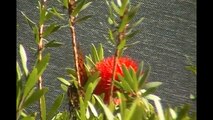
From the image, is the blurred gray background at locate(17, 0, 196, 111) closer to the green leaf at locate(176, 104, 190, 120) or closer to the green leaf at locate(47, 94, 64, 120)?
the green leaf at locate(47, 94, 64, 120)

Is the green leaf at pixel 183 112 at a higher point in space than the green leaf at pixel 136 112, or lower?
lower

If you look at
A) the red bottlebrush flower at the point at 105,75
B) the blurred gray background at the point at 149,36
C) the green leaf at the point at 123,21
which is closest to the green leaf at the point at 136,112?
the green leaf at the point at 123,21

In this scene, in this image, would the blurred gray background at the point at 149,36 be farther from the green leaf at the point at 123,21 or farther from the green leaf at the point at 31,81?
the green leaf at the point at 31,81

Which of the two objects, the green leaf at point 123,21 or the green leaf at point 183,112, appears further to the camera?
the green leaf at point 123,21

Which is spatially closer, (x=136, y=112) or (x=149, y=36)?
(x=136, y=112)

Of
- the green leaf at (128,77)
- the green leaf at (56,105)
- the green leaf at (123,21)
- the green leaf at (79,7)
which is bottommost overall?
the green leaf at (56,105)

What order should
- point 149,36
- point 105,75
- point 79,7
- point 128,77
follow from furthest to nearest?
point 149,36
point 105,75
point 79,7
point 128,77

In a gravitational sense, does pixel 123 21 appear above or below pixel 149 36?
above

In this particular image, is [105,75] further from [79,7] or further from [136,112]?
[136,112]

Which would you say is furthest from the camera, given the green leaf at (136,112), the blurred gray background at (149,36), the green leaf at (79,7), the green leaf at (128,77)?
the blurred gray background at (149,36)

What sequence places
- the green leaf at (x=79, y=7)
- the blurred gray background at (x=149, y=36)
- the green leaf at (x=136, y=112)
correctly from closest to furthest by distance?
the green leaf at (x=136, y=112) < the green leaf at (x=79, y=7) < the blurred gray background at (x=149, y=36)

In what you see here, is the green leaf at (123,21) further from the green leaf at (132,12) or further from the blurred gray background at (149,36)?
the blurred gray background at (149,36)

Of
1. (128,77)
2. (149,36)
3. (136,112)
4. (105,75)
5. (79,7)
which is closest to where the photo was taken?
(136,112)

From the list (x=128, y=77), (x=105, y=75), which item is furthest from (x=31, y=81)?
(x=105, y=75)
